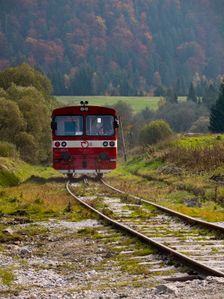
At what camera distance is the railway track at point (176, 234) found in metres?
8.47

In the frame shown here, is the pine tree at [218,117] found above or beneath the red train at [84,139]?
above

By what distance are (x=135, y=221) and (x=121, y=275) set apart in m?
5.89

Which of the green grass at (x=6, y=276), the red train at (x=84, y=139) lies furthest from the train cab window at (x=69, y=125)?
the green grass at (x=6, y=276)

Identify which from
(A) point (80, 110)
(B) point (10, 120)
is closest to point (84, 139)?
(A) point (80, 110)

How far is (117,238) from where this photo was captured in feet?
37.4

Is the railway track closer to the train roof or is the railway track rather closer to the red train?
the red train

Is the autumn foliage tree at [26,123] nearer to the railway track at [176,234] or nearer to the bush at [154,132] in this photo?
the bush at [154,132]

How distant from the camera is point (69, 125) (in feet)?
95.8

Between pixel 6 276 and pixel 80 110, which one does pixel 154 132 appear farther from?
pixel 6 276

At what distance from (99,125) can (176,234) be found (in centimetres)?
1784

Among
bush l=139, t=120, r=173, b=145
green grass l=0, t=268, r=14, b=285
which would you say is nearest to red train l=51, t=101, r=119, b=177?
green grass l=0, t=268, r=14, b=285

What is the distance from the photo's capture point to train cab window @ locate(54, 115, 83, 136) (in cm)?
2905

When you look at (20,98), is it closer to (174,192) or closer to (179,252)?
(174,192)

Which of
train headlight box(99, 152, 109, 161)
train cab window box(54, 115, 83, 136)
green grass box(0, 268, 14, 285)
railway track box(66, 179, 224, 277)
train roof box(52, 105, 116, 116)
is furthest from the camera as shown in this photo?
train roof box(52, 105, 116, 116)
